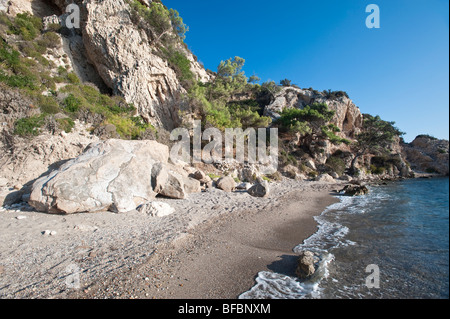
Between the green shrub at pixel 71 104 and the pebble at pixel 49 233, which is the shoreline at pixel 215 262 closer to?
the pebble at pixel 49 233

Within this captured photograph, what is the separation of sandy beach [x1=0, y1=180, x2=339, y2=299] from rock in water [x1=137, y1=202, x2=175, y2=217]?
0.22 meters

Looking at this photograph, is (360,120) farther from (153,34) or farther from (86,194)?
(86,194)

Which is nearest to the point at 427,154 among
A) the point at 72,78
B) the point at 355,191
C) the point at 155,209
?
the point at 355,191

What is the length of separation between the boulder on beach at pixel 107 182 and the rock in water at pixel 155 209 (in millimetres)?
392

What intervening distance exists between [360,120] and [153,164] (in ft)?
138

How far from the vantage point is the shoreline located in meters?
2.94

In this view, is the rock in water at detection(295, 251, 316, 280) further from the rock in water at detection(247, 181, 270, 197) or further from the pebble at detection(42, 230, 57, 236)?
the rock in water at detection(247, 181, 270, 197)

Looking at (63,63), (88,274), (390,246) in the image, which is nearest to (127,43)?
(63,63)

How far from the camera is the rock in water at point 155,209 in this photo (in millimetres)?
6086

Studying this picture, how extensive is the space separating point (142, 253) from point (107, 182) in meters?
3.19

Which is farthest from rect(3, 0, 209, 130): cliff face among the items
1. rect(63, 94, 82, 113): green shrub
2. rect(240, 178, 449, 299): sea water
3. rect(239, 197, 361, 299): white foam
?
rect(240, 178, 449, 299): sea water

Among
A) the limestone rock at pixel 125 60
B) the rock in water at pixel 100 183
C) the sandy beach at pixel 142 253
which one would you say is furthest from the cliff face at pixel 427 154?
the rock in water at pixel 100 183
